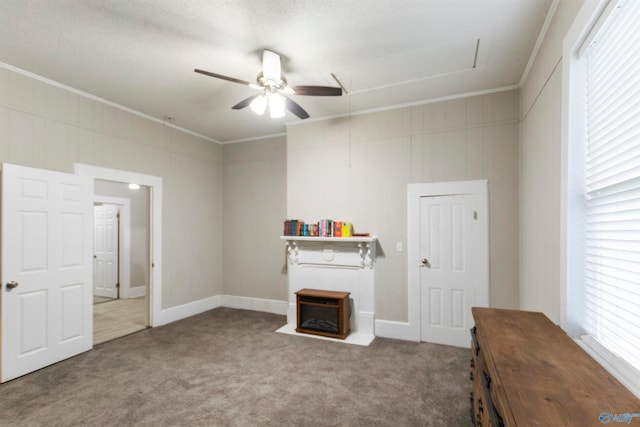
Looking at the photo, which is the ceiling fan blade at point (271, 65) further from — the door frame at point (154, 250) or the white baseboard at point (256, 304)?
the white baseboard at point (256, 304)

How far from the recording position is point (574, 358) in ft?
4.50

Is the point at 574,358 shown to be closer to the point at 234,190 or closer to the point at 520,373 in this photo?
the point at 520,373

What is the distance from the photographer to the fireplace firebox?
158 inches

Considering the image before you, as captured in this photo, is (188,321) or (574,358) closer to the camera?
(574,358)

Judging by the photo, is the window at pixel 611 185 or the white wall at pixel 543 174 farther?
the white wall at pixel 543 174

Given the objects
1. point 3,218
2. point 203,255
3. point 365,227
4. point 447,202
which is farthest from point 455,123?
point 3,218

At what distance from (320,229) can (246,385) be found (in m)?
2.10

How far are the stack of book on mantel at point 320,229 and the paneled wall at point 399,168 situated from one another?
0.19m

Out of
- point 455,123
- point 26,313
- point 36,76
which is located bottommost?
point 26,313

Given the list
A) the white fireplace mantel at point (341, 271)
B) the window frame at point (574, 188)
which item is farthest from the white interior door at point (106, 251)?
the window frame at point (574, 188)

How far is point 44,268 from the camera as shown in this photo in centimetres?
321

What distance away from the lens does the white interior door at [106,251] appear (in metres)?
6.67

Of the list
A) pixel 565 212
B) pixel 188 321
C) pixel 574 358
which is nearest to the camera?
pixel 574 358

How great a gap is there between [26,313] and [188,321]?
2044 millimetres
